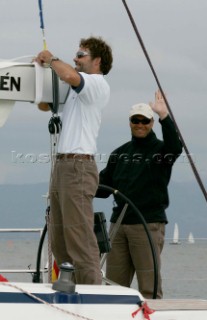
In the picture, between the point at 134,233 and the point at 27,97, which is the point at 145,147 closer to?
the point at 134,233

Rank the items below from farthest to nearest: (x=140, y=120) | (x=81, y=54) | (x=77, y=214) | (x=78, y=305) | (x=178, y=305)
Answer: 1. (x=140, y=120)
2. (x=81, y=54)
3. (x=77, y=214)
4. (x=178, y=305)
5. (x=78, y=305)

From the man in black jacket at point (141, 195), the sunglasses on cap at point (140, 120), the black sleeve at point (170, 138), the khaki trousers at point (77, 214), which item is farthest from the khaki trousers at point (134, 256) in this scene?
the khaki trousers at point (77, 214)

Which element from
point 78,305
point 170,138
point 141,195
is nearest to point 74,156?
point 78,305

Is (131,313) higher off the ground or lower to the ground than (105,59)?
lower

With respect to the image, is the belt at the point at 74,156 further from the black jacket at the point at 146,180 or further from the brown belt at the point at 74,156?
the black jacket at the point at 146,180

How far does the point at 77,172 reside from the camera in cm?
608

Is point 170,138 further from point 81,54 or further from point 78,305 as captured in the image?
point 78,305

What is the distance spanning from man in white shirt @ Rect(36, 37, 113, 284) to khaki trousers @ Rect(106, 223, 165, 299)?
1.34 metres

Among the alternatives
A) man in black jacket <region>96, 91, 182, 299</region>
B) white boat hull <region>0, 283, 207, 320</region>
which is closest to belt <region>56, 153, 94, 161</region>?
white boat hull <region>0, 283, 207, 320</region>

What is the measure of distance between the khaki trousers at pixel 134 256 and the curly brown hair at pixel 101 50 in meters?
1.52

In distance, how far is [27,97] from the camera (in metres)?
6.03

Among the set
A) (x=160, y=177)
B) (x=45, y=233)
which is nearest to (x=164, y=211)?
(x=160, y=177)

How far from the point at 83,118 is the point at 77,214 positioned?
544 millimetres

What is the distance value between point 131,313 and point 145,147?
240cm
